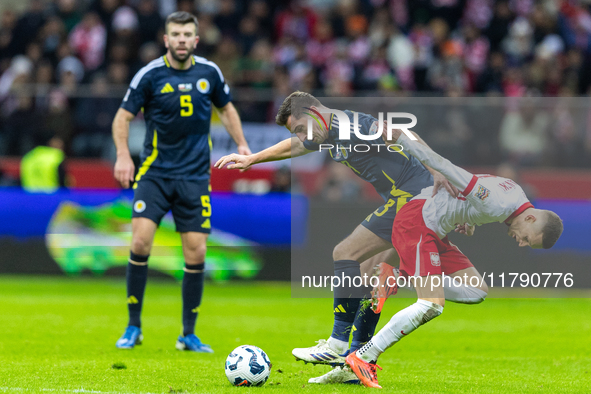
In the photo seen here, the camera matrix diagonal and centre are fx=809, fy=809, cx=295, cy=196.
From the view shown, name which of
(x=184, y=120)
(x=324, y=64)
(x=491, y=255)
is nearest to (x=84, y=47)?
A: (x=324, y=64)

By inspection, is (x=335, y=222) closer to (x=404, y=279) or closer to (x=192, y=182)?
(x=192, y=182)

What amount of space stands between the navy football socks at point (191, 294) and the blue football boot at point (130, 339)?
0.40m

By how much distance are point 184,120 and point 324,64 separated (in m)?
8.10

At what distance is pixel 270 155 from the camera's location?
17.0 ft

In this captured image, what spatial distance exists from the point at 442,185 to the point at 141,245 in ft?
8.91

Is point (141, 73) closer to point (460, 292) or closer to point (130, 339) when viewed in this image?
point (130, 339)

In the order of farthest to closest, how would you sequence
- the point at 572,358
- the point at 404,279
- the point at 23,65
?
1. the point at 23,65
2. the point at 572,358
3. the point at 404,279

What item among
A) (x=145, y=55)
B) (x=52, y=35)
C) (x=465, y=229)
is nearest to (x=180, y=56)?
(x=465, y=229)

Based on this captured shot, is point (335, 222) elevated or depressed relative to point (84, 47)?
depressed

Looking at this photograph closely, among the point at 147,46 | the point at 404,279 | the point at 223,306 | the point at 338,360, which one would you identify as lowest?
the point at 223,306

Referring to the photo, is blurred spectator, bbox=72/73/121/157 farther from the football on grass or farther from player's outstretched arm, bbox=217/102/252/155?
the football on grass

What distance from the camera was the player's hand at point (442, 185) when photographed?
5098 mm

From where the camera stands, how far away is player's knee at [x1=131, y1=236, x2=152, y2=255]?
262 inches

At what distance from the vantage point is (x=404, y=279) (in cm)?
529
